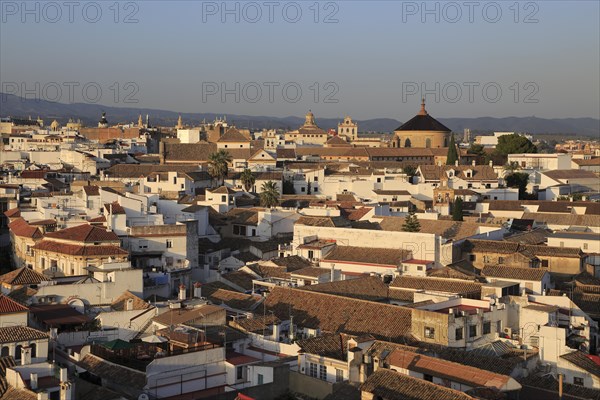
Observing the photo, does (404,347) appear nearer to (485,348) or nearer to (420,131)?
(485,348)

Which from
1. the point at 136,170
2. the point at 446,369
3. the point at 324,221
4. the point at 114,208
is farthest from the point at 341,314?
the point at 136,170

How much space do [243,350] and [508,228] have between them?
20.1 metres

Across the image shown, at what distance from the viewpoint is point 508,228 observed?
118 ft

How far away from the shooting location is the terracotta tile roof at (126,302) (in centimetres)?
2083

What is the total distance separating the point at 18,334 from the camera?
56.9 feet

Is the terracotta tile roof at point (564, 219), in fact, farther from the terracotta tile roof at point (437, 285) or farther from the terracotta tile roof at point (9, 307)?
the terracotta tile roof at point (9, 307)

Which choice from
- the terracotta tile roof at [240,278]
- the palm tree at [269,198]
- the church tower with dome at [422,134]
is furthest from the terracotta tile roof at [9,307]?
the church tower with dome at [422,134]

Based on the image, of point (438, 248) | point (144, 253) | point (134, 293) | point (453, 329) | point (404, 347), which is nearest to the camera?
point (404, 347)

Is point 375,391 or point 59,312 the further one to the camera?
point 59,312

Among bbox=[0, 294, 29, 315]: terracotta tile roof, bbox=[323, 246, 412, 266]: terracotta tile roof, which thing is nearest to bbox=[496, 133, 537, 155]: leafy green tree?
bbox=[323, 246, 412, 266]: terracotta tile roof

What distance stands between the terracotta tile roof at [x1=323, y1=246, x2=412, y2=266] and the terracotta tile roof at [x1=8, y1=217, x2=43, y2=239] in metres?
9.23

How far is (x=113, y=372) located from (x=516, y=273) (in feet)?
43.1

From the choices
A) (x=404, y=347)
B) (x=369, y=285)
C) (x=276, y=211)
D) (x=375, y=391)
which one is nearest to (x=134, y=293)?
(x=369, y=285)

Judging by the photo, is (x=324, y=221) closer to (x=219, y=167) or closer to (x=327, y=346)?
(x=327, y=346)
